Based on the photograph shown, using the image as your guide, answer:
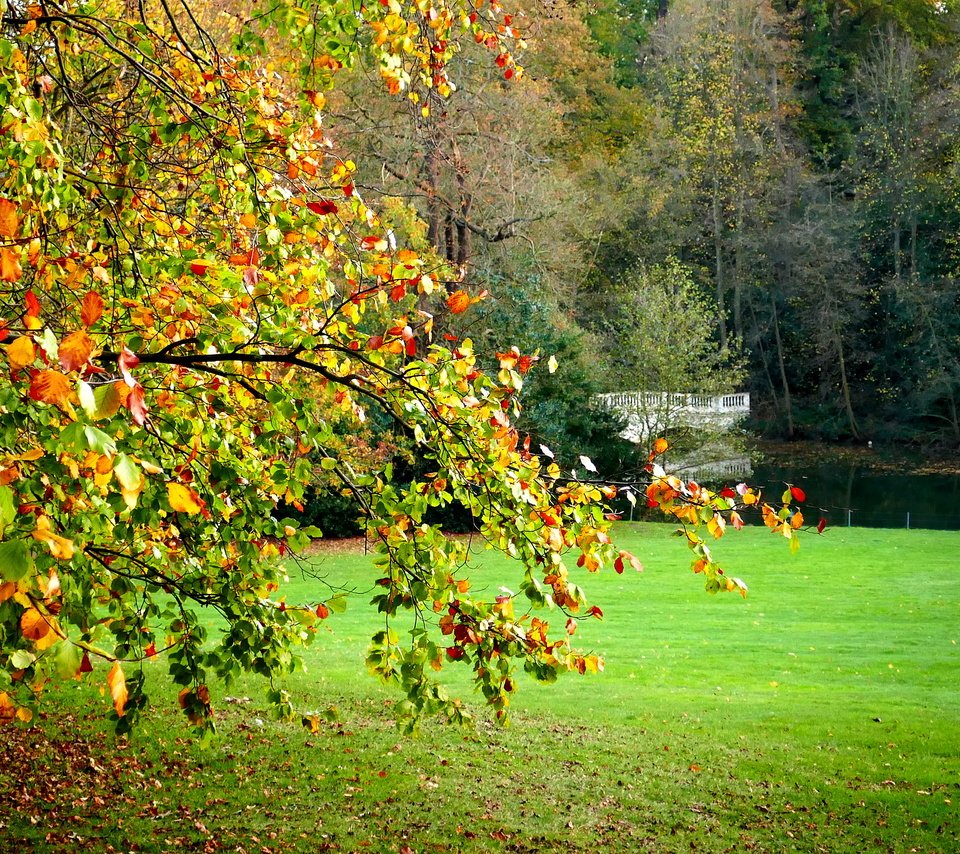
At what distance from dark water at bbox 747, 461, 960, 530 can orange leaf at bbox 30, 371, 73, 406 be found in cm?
2493

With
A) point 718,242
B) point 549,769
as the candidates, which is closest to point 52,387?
point 549,769

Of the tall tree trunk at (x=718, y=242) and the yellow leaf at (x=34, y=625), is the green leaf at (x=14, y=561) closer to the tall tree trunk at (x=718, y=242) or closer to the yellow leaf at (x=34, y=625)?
the yellow leaf at (x=34, y=625)

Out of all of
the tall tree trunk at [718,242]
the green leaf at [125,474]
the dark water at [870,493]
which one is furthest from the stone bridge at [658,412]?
the green leaf at [125,474]

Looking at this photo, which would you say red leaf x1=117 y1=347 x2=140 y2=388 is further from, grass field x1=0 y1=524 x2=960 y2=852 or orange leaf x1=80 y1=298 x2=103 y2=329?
grass field x1=0 y1=524 x2=960 y2=852

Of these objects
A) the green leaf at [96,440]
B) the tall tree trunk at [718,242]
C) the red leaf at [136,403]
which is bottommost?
the green leaf at [96,440]

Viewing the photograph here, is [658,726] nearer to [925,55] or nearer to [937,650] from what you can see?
[937,650]

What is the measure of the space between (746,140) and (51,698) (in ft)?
129

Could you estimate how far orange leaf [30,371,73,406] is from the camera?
2.06 meters

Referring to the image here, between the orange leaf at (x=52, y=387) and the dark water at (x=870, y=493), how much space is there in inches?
981

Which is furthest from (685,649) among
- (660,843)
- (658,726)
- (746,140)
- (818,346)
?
(746,140)

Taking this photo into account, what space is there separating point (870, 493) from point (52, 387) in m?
33.0

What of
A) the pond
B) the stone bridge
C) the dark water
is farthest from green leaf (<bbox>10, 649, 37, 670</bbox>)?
the stone bridge

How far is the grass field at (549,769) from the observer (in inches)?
239

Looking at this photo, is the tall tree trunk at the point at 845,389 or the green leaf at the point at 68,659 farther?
the tall tree trunk at the point at 845,389
